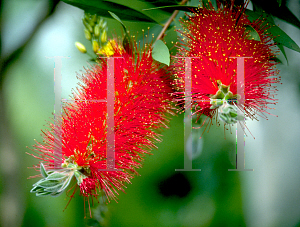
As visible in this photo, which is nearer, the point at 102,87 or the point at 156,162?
the point at 102,87

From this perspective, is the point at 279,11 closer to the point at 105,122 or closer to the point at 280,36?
the point at 280,36

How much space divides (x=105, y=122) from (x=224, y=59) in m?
0.21

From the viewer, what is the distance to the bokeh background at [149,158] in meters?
0.52

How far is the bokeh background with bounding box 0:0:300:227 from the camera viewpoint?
1.71ft

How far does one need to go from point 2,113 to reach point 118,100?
51 cm

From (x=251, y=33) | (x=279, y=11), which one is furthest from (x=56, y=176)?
(x=279, y=11)

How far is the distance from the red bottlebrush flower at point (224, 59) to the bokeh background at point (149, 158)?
0.17 meters

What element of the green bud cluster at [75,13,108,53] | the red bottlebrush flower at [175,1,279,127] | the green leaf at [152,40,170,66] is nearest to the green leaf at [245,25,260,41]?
the red bottlebrush flower at [175,1,279,127]

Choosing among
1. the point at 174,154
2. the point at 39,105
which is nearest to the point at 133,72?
the point at 174,154

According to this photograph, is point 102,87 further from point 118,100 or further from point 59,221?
point 59,221

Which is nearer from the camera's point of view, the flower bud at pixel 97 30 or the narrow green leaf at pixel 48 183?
the narrow green leaf at pixel 48 183

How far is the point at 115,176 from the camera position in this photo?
348mm

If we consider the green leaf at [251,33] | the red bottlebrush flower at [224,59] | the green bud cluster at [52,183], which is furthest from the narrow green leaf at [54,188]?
the green leaf at [251,33]

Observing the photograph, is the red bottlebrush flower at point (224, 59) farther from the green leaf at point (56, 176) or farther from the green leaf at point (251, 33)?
the green leaf at point (56, 176)
